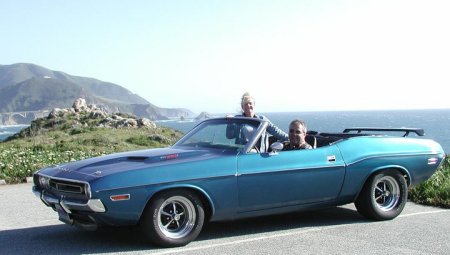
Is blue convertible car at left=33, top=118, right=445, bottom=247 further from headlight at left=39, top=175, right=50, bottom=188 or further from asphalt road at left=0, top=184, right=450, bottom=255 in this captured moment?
asphalt road at left=0, top=184, right=450, bottom=255

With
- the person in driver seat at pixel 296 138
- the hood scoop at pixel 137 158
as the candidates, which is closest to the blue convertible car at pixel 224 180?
the hood scoop at pixel 137 158

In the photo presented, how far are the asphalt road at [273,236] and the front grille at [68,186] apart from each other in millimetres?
621

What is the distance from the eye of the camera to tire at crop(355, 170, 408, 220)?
Answer: 7305mm

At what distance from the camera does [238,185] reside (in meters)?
6.23

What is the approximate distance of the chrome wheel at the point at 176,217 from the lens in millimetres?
5910

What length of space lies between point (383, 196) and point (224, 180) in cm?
255

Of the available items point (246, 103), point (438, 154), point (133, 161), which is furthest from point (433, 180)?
point (133, 161)

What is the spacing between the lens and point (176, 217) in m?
5.96

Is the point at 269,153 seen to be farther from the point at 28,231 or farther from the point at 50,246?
the point at 28,231

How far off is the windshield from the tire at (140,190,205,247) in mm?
937

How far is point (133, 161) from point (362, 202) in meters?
3.04

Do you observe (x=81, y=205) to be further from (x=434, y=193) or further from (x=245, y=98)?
(x=434, y=193)

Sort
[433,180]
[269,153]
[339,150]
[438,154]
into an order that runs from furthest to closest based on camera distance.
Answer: [433,180]
[438,154]
[339,150]
[269,153]

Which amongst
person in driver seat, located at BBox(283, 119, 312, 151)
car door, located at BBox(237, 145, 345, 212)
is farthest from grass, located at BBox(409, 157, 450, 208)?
person in driver seat, located at BBox(283, 119, 312, 151)
